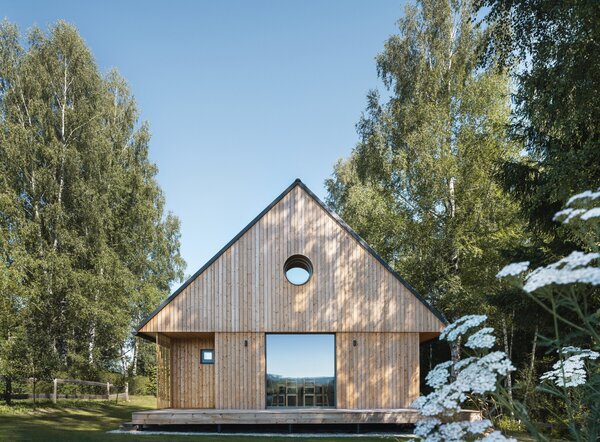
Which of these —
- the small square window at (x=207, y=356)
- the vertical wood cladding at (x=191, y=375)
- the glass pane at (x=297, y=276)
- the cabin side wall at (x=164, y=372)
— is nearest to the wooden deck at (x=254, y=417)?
the cabin side wall at (x=164, y=372)

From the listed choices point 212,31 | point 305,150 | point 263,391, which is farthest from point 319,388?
point 305,150

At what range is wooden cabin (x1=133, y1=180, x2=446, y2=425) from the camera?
524 inches

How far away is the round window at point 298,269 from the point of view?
1365 centimetres

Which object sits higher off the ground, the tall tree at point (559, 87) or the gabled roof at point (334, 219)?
the tall tree at point (559, 87)

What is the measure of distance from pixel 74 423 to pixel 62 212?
858 centimetres

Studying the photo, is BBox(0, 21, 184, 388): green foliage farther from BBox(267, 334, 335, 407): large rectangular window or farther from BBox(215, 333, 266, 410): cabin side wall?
BBox(267, 334, 335, 407): large rectangular window

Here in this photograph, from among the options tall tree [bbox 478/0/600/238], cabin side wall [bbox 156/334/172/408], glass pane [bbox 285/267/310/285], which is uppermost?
tall tree [bbox 478/0/600/238]

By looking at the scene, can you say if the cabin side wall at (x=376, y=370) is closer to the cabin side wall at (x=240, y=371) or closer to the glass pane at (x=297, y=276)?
the glass pane at (x=297, y=276)

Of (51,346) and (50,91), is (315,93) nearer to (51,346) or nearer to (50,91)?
(50,91)

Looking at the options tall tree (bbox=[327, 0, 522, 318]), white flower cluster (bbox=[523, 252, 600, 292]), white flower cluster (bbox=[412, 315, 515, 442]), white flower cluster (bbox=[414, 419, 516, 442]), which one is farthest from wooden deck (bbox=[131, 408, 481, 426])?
white flower cluster (bbox=[523, 252, 600, 292])

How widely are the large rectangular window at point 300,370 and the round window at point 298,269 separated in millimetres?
1303

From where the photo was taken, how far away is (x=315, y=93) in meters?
23.9

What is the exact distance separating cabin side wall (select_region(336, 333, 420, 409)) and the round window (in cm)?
156

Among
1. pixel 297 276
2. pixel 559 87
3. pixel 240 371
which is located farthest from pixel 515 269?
pixel 240 371
